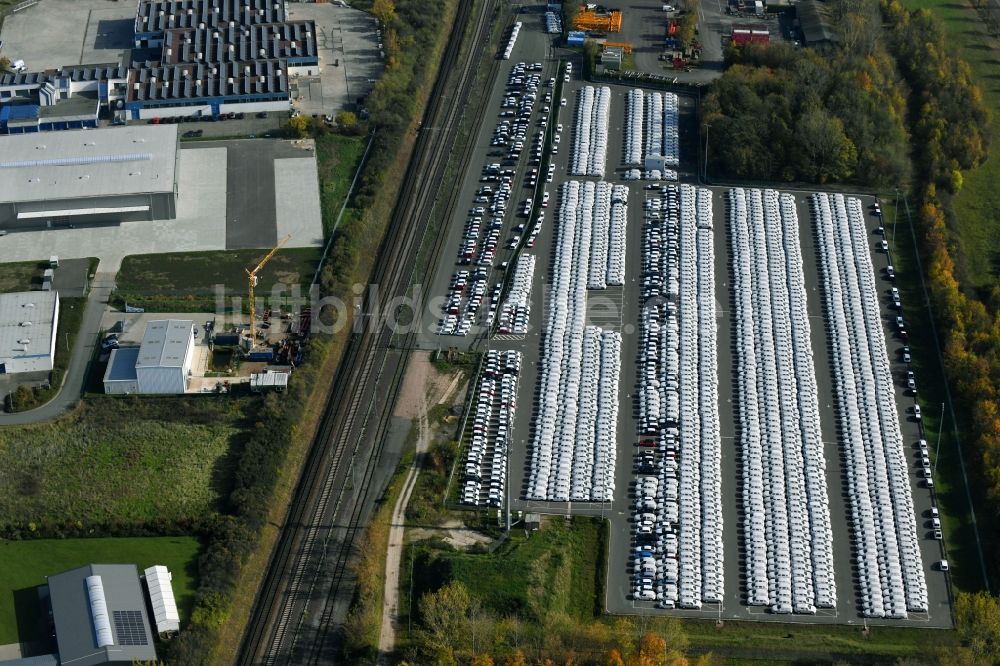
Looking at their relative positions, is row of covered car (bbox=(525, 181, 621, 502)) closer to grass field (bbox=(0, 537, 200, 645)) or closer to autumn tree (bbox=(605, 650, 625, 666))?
autumn tree (bbox=(605, 650, 625, 666))

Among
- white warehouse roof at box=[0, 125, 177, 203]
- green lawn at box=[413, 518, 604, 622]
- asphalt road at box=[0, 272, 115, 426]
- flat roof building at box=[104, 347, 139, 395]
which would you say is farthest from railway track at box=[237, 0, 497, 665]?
white warehouse roof at box=[0, 125, 177, 203]

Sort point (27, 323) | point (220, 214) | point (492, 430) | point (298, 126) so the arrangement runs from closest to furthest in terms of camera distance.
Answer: point (492, 430)
point (27, 323)
point (220, 214)
point (298, 126)

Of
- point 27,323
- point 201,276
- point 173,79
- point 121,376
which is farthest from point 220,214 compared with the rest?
point 173,79

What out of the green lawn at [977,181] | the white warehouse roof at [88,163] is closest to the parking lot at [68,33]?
the white warehouse roof at [88,163]

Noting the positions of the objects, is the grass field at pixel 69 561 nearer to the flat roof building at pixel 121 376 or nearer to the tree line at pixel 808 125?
the flat roof building at pixel 121 376

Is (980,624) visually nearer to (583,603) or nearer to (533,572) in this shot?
(583,603)

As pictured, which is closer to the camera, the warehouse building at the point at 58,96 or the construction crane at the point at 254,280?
the construction crane at the point at 254,280
